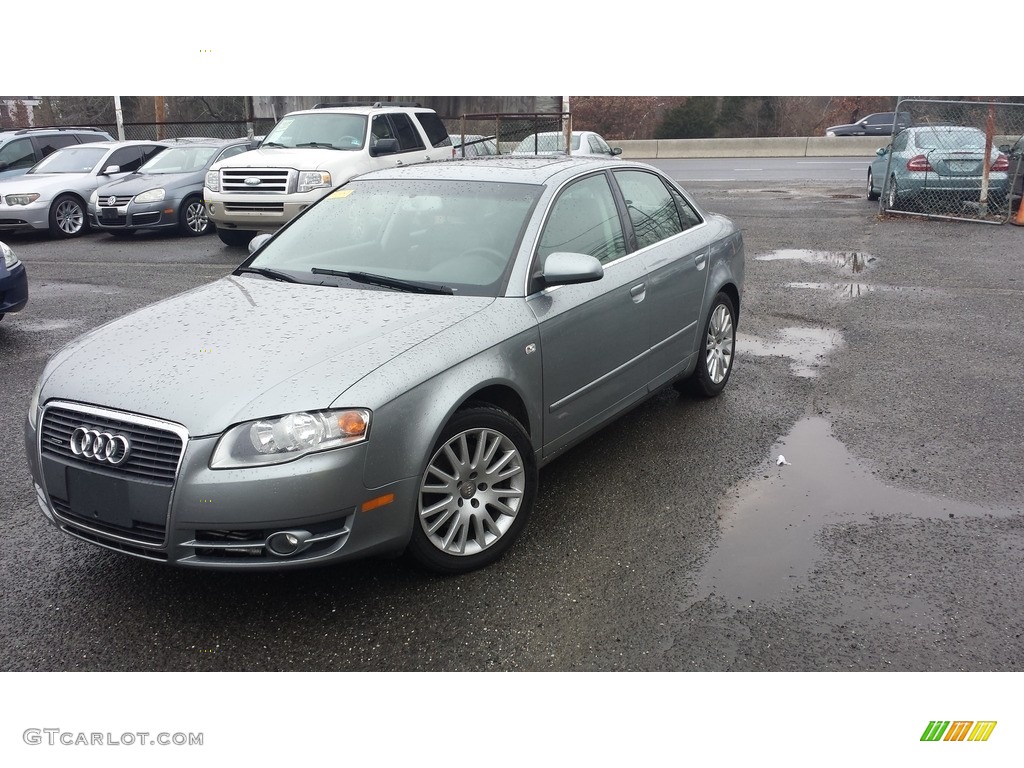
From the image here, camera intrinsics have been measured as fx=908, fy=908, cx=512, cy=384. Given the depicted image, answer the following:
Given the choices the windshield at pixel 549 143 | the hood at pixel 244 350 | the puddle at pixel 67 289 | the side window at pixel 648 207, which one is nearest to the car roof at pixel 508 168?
the side window at pixel 648 207

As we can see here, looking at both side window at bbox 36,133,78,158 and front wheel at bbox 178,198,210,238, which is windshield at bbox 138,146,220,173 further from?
side window at bbox 36,133,78,158

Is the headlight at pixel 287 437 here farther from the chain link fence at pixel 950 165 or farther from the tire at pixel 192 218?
the chain link fence at pixel 950 165

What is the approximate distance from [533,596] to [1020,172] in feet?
48.2

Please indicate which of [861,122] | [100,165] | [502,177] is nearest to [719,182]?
[100,165]

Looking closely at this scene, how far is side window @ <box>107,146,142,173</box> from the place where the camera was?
15539 mm

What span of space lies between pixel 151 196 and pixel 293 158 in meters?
3.07

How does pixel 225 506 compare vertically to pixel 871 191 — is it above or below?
below

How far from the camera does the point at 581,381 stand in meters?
4.47

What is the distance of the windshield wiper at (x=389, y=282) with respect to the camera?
4.26 meters

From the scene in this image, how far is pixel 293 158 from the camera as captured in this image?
1251 centimetres

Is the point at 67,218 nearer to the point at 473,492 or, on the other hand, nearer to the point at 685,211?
the point at 685,211

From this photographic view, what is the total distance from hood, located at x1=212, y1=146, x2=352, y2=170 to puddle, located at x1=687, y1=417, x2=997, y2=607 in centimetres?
870

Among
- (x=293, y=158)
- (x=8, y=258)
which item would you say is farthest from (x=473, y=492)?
(x=293, y=158)

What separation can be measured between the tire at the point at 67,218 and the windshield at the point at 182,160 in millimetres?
1181
